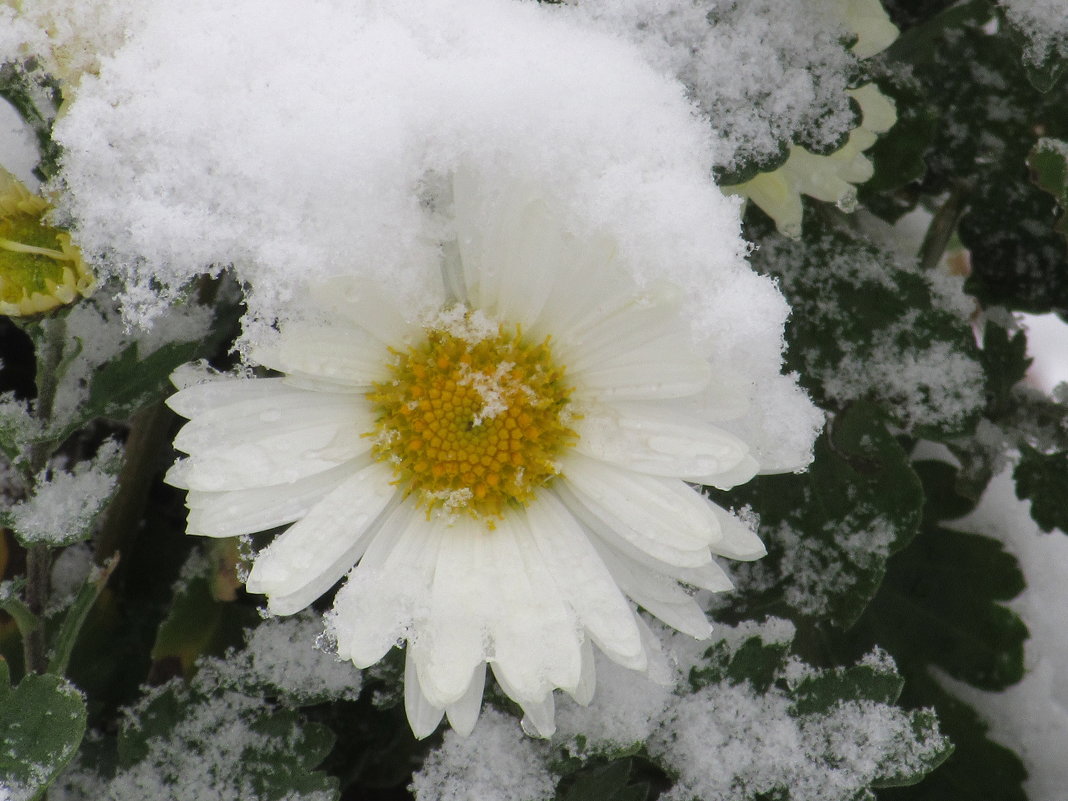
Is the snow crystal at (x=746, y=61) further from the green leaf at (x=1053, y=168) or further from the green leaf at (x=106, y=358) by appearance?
the green leaf at (x=106, y=358)

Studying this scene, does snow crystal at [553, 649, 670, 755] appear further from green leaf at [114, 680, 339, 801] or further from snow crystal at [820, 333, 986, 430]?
snow crystal at [820, 333, 986, 430]

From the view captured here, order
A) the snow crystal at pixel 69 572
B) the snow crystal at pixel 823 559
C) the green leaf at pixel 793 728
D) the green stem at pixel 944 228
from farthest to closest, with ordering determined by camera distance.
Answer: the green stem at pixel 944 228, the snow crystal at pixel 69 572, the snow crystal at pixel 823 559, the green leaf at pixel 793 728

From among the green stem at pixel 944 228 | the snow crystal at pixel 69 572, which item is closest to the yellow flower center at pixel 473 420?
the snow crystal at pixel 69 572

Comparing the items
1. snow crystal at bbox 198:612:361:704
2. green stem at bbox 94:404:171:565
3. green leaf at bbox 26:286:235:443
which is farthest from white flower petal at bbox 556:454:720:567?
green stem at bbox 94:404:171:565

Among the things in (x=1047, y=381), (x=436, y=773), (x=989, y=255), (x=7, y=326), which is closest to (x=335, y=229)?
(x=436, y=773)

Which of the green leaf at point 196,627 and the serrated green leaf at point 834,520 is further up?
the serrated green leaf at point 834,520
